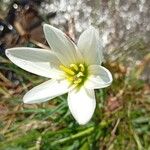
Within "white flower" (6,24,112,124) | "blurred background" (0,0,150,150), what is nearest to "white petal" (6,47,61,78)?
"white flower" (6,24,112,124)

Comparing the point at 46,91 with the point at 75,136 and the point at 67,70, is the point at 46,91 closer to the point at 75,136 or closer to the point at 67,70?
the point at 67,70

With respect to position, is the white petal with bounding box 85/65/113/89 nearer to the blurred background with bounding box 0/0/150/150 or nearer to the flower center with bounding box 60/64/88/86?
the flower center with bounding box 60/64/88/86

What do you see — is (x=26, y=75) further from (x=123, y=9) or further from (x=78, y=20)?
(x=123, y=9)

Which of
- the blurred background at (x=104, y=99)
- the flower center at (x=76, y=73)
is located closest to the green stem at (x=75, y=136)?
the blurred background at (x=104, y=99)

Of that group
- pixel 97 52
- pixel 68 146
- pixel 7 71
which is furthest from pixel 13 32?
pixel 97 52

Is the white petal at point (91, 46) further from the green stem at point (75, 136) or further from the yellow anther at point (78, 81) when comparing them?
the green stem at point (75, 136)

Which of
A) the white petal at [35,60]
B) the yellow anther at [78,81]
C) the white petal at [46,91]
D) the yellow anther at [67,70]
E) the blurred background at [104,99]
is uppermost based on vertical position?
the white petal at [35,60]

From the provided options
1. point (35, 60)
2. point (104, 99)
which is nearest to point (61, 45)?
point (35, 60)
